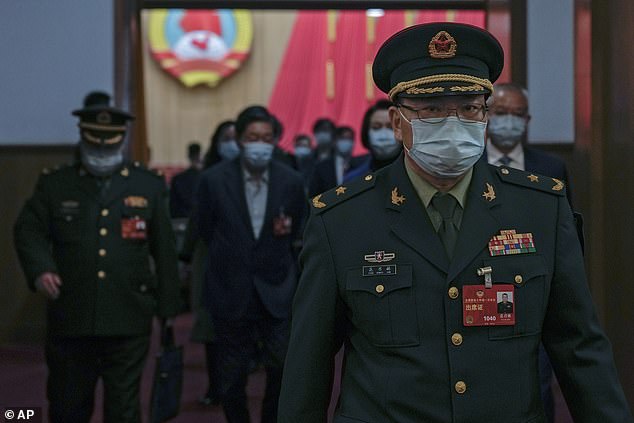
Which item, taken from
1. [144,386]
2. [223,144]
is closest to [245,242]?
[144,386]

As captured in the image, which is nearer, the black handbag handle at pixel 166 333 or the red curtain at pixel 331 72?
the black handbag handle at pixel 166 333

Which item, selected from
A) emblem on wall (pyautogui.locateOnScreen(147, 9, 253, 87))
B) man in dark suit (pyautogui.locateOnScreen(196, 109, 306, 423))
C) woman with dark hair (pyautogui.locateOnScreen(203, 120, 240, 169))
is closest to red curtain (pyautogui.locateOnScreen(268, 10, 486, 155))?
emblem on wall (pyautogui.locateOnScreen(147, 9, 253, 87))

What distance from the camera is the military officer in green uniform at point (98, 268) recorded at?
482 cm

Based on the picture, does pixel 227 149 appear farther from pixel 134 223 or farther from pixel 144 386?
pixel 134 223

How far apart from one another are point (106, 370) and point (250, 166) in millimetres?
1141

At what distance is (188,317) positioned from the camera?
36.6 ft

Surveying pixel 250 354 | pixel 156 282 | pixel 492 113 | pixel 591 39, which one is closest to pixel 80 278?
pixel 156 282

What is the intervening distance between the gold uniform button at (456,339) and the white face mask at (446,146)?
0.34 meters

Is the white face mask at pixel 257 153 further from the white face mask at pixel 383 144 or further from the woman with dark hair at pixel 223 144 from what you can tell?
the woman with dark hair at pixel 223 144

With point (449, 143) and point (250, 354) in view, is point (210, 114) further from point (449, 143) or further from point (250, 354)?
point (449, 143)

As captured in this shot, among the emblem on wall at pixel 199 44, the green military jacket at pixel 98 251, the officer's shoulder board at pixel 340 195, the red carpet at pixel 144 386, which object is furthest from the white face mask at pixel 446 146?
the emblem on wall at pixel 199 44

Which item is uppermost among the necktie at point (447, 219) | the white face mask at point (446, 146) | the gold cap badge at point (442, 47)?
the gold cap badge at point (442, 47)

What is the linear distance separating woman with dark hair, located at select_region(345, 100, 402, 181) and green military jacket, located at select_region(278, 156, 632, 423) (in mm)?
3076

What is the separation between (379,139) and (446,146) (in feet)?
10.6
